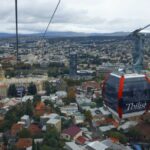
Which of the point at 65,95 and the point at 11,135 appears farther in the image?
the point at 65,95

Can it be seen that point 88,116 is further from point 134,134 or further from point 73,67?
point 73,67

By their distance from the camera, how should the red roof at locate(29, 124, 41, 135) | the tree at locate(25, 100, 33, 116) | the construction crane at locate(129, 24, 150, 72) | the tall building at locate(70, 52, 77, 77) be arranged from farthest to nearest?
1. the tall building at locate(70, 52, 77, 77)
2. the tree at locate(25, 100, 33, 116)
3. the red roof at locate(29, 124, 41, 135)
4. the construction crane at locate(129, 24, 150, 72)

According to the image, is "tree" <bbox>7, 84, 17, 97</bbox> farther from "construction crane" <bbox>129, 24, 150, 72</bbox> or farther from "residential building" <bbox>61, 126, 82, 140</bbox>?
"construction crane" <bbox>129, 24, 150, 72</bbox>

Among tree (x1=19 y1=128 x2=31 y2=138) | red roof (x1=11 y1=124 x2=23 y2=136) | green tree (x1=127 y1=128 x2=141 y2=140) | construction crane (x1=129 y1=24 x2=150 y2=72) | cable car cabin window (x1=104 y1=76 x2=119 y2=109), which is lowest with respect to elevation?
red roof (x1=11 y1=124 x2=23 y2=136)

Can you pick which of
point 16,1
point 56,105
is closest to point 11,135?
point 56,105

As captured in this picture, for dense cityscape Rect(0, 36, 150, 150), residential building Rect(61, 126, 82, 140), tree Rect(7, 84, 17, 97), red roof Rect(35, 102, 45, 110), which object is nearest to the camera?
dense cityscape Rect(0, 36, 150, 150)

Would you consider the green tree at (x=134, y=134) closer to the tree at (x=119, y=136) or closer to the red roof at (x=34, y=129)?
the tree at (x=119, y=136)

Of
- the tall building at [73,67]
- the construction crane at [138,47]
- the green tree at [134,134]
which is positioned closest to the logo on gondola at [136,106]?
the construction crane at [138,47]

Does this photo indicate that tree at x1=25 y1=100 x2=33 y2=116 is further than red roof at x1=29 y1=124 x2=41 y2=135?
Yes

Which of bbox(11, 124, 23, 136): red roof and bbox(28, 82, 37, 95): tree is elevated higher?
bbox(11, 124, 23, 136): red roof

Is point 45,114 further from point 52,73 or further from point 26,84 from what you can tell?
point 52,73

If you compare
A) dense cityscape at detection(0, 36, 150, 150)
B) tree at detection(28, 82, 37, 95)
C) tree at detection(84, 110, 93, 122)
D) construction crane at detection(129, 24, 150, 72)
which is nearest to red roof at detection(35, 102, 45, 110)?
dense cityscape at detection(0, 36, 150, 150)
